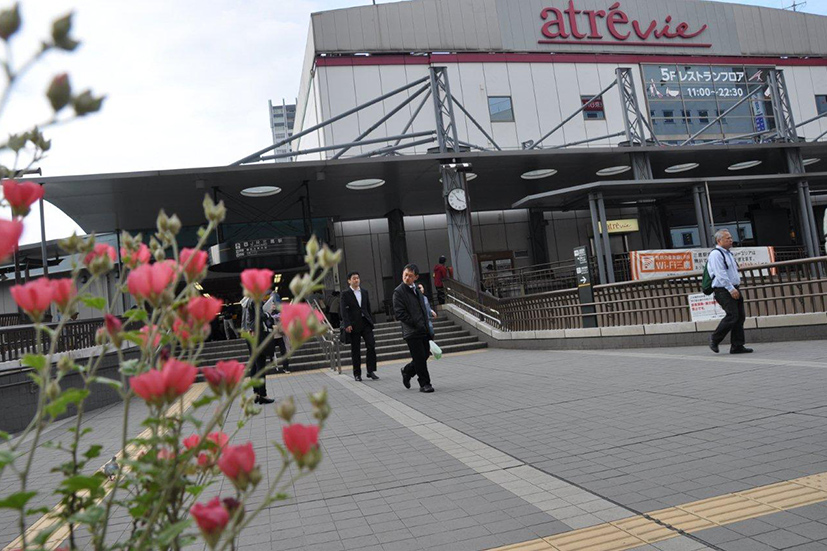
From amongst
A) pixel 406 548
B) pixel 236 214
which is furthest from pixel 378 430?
pixel 236 214

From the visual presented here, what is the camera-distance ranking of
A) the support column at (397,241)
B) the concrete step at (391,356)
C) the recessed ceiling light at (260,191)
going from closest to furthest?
the concrete step at (391,356), the recessed ceiling light at (260,191), the support column at (397,241)

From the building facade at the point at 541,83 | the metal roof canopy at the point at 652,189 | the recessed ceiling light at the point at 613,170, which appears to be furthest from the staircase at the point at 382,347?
the building facade at the point at 541,83

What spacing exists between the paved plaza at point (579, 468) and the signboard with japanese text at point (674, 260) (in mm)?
7671

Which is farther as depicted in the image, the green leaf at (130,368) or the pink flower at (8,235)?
the green leaf at (130,368)

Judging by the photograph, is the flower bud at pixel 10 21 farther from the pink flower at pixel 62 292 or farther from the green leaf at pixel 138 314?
the green leaf at pixel 138 314

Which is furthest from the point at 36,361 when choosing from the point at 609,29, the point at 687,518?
the point at 609,29

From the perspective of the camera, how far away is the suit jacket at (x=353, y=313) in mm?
10953

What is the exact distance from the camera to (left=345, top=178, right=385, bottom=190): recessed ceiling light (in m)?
21.5

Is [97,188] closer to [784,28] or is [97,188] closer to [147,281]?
[147,281]

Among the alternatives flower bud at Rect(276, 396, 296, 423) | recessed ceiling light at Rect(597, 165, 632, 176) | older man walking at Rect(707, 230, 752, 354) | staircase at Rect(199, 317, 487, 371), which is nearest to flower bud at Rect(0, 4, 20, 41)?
flower bud at Rect(276, 396, 296, 423)

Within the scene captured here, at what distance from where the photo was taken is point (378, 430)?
6469mm

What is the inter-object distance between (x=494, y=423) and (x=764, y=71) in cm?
2276

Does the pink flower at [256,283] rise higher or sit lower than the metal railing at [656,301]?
higher

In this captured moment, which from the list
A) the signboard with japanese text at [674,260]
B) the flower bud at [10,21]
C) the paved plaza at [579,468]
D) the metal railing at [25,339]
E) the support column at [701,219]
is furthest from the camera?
the support column at [701,219]
